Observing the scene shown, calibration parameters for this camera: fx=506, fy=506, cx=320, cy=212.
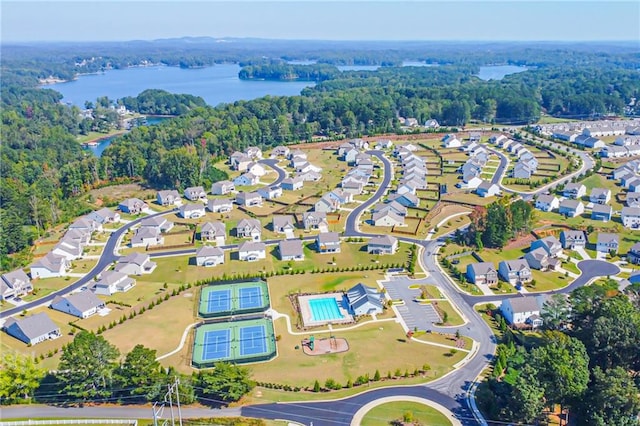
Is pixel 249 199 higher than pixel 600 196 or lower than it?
lower

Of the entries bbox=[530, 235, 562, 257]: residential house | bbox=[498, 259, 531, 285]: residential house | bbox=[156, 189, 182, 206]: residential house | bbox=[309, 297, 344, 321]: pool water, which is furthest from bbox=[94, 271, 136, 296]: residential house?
bbox=[530, 235, 562, 257]: residential house

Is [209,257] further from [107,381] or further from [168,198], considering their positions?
[168,198]

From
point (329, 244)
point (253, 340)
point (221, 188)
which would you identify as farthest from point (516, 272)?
point (221, 188)

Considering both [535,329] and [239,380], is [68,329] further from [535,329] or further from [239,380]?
[535,329]

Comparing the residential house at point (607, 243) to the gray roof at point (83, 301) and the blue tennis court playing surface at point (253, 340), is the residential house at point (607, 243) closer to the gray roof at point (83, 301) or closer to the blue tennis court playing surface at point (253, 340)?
the blue tennis court playing surface at point (253, 340)

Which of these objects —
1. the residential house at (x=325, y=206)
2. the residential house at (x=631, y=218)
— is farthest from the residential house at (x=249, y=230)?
the residential house at (x=631, y=218)
